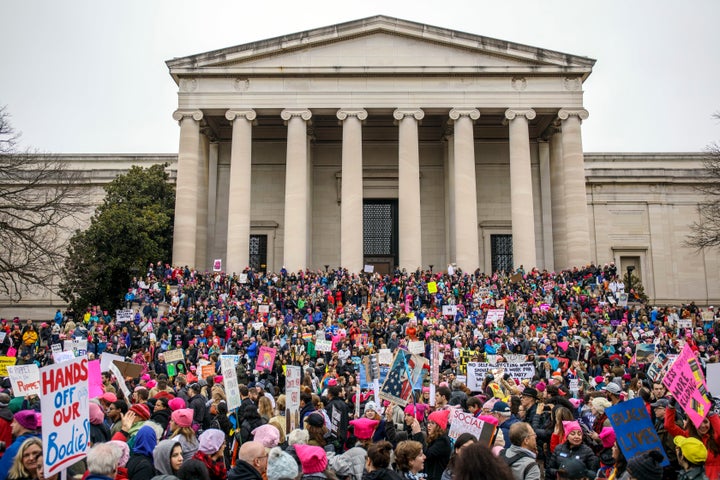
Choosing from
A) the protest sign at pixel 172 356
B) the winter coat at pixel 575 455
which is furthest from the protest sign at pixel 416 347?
the winter coat at pixel 575 455

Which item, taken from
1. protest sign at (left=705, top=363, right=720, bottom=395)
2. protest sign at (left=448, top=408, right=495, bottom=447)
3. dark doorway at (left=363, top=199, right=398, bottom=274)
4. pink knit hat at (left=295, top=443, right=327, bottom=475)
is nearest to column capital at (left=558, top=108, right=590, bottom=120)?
dark doorway at (left=363, top=199, right=398, bottom=274)

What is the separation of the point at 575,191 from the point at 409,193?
32.5 ft

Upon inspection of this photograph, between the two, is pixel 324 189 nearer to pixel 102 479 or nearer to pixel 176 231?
pixel 176 231

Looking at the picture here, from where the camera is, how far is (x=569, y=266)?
130 feet

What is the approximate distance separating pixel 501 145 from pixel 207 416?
38218 mm

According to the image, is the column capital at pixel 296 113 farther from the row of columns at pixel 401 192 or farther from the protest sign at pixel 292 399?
the protest sign at pixel 292 399

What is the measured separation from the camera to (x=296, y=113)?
40.7 m

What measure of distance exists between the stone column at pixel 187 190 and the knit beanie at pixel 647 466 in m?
34.7

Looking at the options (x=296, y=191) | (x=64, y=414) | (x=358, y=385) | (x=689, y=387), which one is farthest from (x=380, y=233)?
(x=64, y=414)

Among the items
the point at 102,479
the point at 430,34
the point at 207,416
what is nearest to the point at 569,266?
the point at 430,34

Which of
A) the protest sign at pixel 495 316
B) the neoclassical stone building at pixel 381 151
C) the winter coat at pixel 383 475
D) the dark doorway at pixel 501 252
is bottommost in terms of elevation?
the winter coat at pixel 383 475

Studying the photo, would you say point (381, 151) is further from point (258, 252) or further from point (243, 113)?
point (258, 252)

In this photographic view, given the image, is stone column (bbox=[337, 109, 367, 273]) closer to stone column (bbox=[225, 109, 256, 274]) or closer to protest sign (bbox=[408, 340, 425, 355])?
stone column (bbox=[225, 109, 256, 274])

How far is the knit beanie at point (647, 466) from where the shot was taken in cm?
620
